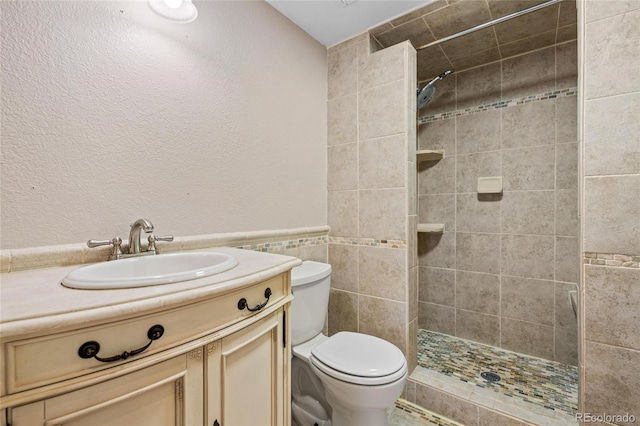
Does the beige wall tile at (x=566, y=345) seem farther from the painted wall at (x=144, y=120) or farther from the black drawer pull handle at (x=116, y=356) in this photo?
the black drawer pull handle at (x=116, y=356)

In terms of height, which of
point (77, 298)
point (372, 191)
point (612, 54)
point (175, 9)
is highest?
point (175, 9)

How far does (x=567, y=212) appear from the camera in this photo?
1.88m

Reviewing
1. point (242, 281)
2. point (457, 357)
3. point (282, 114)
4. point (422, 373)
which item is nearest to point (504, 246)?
point (457, 357)

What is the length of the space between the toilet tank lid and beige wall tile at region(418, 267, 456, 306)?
4.37 ft

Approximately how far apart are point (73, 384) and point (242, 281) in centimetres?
36

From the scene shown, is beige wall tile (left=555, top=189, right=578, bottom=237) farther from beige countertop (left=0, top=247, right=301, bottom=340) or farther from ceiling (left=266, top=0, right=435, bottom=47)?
beige countertop (left=0, top=247, right=301, bottom=340)

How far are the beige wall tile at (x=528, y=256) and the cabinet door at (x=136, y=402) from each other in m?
2.22

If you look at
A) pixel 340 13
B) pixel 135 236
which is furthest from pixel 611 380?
pixel 340 13

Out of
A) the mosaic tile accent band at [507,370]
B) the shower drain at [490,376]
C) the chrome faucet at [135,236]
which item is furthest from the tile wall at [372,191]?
the chrome faucet at [135,236]

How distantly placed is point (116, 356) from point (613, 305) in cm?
165

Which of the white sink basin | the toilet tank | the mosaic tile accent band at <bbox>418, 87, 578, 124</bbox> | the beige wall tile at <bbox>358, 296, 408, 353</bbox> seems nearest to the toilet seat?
the toilet tank

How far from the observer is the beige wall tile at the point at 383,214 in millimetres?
1645

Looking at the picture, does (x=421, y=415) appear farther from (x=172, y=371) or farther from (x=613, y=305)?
(x=172, y=371)

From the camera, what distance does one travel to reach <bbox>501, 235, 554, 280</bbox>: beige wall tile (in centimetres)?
195
